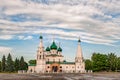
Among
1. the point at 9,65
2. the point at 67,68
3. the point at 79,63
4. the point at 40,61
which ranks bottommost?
the point at 67,68

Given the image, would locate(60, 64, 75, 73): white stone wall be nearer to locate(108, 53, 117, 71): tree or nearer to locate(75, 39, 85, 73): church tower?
locate(75, 39, 85, 73): church tower

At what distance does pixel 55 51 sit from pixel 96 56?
73.8ft

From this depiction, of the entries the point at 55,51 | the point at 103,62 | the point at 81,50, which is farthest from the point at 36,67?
the point at 103,62

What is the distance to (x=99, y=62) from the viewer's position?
11162cm

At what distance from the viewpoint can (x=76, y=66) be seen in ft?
392

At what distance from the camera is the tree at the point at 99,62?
368ft

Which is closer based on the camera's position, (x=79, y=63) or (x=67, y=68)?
(x=79, y=63)

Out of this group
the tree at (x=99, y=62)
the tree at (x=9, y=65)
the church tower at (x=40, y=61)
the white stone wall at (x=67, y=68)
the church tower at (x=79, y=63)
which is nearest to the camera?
the tree at (x=99, y=62)

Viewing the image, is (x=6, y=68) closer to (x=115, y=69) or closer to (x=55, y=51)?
(x=55, y=51)

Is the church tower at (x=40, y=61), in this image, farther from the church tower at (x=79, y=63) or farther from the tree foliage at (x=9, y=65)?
the church tower at (x=79, y=63)

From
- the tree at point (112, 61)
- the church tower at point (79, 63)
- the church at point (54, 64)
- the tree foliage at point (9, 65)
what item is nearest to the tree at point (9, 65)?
the tree foliage at point (9, 65)

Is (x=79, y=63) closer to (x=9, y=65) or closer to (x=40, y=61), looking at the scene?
(x=40, y=61)

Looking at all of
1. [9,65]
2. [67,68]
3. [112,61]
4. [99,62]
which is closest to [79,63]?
[67,68]

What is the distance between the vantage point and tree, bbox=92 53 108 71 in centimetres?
11232
